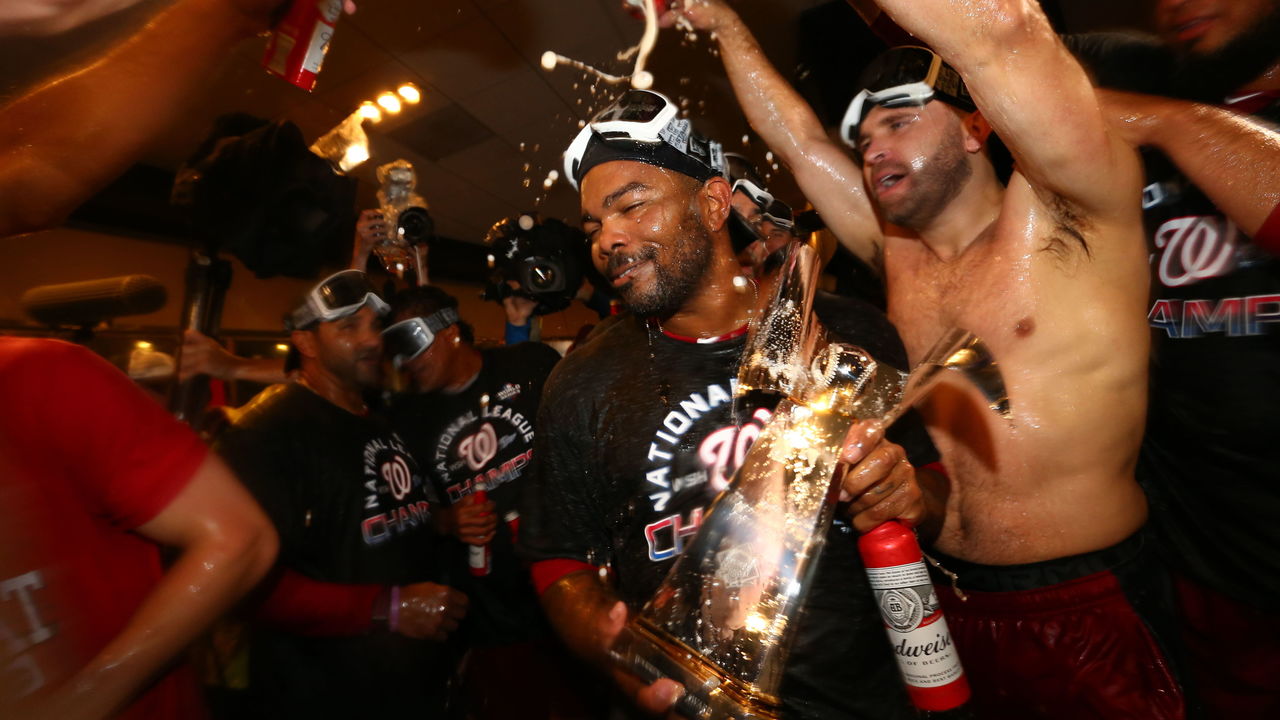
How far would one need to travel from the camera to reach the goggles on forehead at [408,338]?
10.6 feet

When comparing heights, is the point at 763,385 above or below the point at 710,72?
below

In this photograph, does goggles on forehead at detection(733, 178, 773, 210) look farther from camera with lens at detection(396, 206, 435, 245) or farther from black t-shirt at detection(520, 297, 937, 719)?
camera with lens at detection(396, 206, 435, 245)

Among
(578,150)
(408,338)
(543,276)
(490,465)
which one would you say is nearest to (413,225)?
(408,338)

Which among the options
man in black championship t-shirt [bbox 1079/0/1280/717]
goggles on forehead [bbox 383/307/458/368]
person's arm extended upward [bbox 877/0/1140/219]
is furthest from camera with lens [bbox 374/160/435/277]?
man in black championship t-shirt [bbox 1079/0/1280/717]

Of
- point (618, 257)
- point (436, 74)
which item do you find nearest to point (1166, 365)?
point (618, 257)

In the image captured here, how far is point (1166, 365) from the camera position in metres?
1.91

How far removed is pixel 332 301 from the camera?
2918 millimetres

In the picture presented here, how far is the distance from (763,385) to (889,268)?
1345 millimetres

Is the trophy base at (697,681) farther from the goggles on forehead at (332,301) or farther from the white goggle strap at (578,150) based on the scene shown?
the goggles on forehead at (332,301)

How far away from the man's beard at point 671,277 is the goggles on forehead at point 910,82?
97cm

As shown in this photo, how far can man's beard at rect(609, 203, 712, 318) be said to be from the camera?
63.3 inches

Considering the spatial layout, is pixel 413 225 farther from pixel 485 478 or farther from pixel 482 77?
pixel 482 77

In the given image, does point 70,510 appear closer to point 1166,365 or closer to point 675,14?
point 675,14

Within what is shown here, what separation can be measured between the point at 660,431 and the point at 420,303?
95.7 inches
